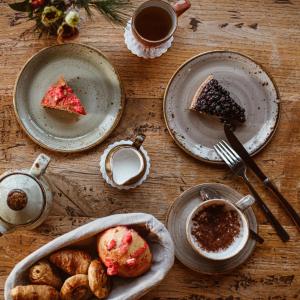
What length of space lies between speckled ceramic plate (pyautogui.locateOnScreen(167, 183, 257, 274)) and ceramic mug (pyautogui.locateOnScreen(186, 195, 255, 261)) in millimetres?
63

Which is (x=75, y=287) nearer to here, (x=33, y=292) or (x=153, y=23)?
(x=33, y=292)

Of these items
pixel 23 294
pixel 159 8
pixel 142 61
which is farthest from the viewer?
pixel 142 61

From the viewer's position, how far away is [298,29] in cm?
193

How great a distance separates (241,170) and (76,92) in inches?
24.6

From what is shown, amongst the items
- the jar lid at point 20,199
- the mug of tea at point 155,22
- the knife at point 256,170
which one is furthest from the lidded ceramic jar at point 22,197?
the knife at point 256,170

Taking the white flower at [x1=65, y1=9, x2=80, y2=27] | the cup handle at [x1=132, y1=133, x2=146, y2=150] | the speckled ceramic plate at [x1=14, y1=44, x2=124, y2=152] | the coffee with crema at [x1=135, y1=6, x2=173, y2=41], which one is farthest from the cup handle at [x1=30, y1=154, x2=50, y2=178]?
the coffee with crema at [x1=135, y1=6, x2=173, y2=41]

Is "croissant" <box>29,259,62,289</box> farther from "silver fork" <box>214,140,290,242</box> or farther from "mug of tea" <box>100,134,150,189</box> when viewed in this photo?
"silver fork" <box>214,140,290,242</box>

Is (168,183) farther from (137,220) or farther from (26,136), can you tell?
(26,136)

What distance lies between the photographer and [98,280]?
5.28 ft

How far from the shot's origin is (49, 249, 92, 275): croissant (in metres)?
1.64

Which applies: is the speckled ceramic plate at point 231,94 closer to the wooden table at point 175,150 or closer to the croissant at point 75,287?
the wooden table at point 175,150

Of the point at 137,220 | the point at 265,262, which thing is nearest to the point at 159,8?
the point at 137,220

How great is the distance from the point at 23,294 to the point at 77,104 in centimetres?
65

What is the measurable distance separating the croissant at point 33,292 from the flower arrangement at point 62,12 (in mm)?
796
